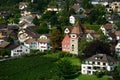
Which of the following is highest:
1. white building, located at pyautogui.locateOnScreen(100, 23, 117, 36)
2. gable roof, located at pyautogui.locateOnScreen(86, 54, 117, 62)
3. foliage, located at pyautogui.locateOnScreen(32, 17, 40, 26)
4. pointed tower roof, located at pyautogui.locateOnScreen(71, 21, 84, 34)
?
foliage, located at pyautogui.locateOnScreen(32, 17, 40, 26)

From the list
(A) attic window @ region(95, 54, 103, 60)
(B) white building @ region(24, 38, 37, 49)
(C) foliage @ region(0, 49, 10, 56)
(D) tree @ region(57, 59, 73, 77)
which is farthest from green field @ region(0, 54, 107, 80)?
(B) white building @ region(24, 38, 37, 49)

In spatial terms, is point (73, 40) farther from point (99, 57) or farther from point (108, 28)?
point (108, 28)

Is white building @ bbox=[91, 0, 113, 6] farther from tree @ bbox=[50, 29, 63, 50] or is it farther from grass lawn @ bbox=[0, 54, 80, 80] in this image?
grass lawn @ bbox=[0, 54, 80, 80]

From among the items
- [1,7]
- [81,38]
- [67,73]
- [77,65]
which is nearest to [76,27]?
[81,38]

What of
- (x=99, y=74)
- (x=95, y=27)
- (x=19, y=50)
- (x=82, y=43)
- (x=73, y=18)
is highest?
(x=73, y=18)

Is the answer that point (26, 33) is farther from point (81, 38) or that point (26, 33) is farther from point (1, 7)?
point (1, 7)

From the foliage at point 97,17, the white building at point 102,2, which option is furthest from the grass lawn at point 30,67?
the white building at point 102,2

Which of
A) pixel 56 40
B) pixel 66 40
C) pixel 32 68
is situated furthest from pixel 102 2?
pixel 32 68
